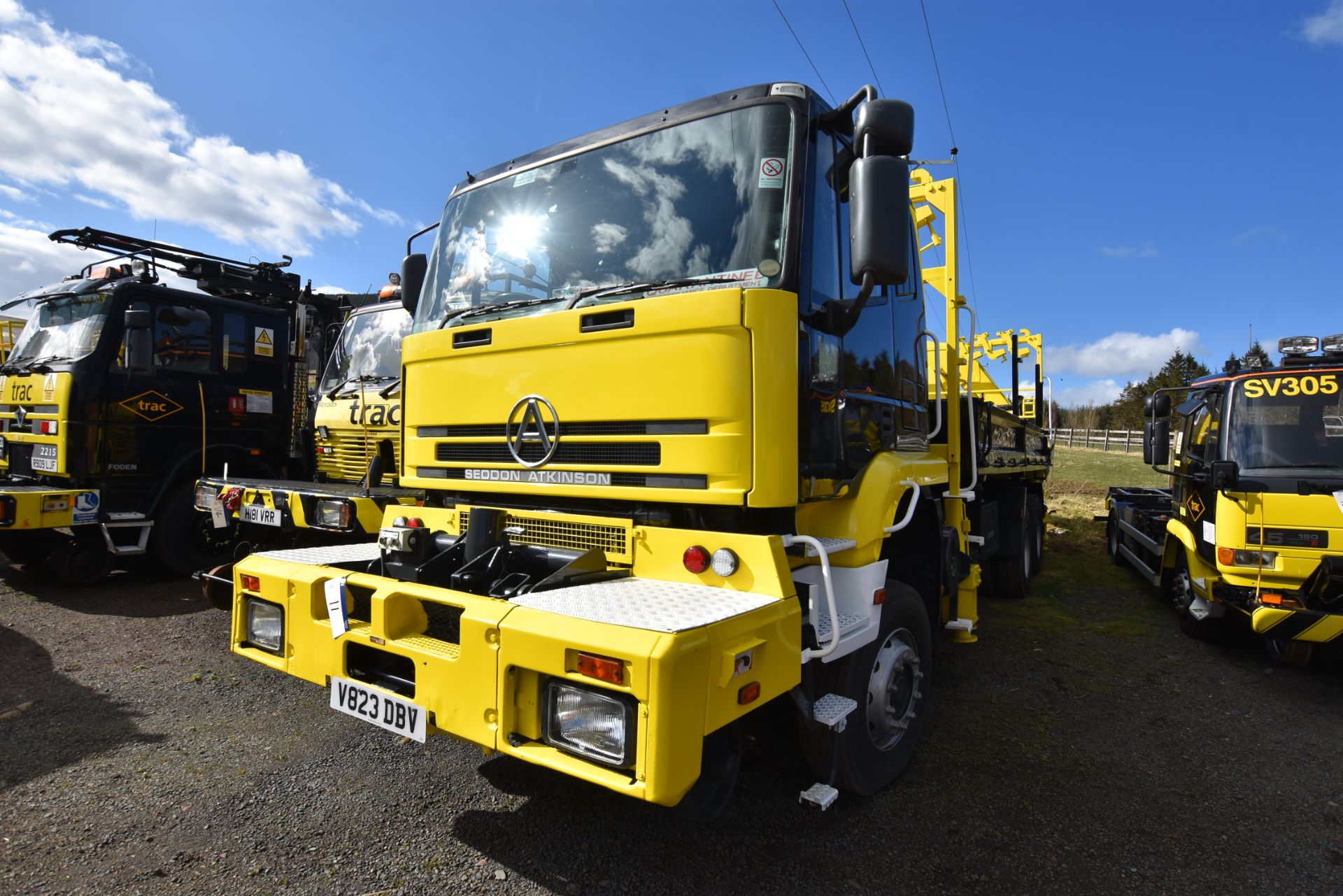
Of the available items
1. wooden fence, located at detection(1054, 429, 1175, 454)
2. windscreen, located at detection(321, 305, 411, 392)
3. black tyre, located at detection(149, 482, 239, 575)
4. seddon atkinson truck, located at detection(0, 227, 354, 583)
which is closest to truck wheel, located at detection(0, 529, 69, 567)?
seddon atkinson truck, located at detection(0, 227, 354, 583)

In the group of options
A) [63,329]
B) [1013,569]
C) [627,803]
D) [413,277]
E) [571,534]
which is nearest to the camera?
[571,534]

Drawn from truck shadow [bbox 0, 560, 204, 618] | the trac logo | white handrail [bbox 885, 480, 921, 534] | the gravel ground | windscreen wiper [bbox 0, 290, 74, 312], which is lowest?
the gravel ground

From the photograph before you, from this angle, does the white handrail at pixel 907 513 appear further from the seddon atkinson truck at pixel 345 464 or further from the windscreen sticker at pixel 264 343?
the windscreen sticker at pixel 264 343

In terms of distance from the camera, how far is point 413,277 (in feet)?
13.3

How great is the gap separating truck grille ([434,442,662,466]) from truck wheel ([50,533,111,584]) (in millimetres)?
5239

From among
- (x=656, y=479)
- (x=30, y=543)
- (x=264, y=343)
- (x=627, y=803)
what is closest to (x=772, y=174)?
(x=656, y=479)

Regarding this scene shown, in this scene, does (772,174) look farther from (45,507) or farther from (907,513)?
(45,507)

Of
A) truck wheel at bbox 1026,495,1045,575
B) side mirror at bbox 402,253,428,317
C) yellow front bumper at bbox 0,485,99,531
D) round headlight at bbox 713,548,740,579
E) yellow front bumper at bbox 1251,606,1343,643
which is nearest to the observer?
round headlight at bbox 713,548,740,579

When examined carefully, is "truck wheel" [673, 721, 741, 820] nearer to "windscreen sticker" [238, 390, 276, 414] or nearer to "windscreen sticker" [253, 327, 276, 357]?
"windscreen sticker" [238, 390, 276, 414]

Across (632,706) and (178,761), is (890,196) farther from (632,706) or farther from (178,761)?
(178,761)

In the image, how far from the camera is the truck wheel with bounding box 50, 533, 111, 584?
6285 millimetres

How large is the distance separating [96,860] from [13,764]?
1123 mm

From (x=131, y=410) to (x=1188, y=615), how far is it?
368 inches

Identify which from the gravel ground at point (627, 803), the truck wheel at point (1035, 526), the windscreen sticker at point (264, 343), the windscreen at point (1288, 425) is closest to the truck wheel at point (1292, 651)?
the gravel ground at point (627, 803)
